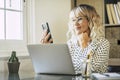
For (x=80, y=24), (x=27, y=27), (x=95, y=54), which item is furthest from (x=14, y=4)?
(x=95, y=54)

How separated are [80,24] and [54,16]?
0.80 m

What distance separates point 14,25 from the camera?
10.7 ft

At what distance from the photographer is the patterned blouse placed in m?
2.31

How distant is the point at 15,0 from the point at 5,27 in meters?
0.37

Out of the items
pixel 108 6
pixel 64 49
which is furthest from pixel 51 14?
pixel 64 49

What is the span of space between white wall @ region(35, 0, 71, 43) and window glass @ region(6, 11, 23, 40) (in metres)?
0.21

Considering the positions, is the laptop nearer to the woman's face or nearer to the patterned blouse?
the patterned blouse

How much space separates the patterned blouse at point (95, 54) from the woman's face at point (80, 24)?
0.13 metres

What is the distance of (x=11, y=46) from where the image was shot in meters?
3.12

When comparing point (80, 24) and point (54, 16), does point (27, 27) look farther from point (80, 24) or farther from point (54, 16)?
point (80, 24)

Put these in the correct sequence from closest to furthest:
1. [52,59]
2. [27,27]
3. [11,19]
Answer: [52,59]
[11,19]
[27,27]

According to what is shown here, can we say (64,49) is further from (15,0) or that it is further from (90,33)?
(15,0)

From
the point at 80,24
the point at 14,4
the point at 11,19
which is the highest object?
the point at 14,4

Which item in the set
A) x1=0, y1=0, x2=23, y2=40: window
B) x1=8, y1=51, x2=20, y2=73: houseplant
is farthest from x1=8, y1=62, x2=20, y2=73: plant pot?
x1=0, y1=0, x2=23, y2=40: window
